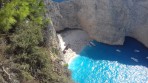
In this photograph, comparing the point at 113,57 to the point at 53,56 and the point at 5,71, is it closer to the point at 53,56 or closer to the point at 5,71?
the point at 53,56

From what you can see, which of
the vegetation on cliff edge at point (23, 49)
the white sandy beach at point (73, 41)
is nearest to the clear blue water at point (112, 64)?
the white sandy beach at point (73, 41)

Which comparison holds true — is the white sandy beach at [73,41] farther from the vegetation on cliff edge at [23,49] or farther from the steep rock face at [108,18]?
the vegetation on cliff edge at [23,49]

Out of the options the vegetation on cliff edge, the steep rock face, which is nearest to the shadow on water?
the steep rock face

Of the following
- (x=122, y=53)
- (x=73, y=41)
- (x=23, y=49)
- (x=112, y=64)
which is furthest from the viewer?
(x=73, y=41)

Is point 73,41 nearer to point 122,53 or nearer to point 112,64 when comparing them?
point 112,64

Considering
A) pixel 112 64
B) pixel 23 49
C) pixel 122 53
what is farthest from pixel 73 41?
pixel 23 49

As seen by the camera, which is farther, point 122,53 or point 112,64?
point 122,53

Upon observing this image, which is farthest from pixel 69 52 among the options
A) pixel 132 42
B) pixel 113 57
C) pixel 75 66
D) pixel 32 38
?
pixel 32 38
